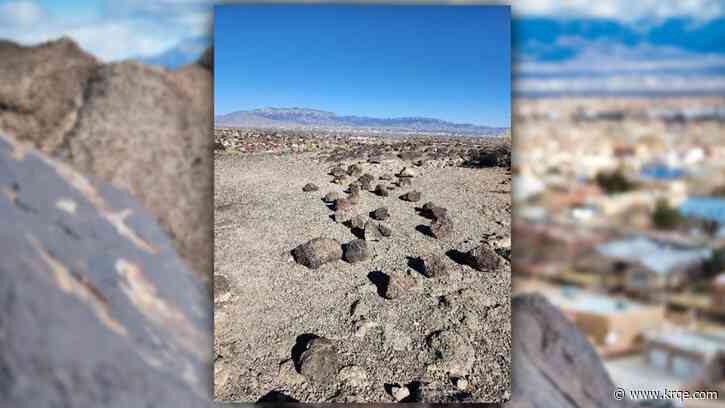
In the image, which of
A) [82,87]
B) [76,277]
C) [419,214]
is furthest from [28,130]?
[419,214]

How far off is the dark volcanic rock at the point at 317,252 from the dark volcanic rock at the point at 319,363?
0.61 meters

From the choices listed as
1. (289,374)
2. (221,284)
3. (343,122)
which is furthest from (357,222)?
(289,374)

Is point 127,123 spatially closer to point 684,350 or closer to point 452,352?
point 452,352

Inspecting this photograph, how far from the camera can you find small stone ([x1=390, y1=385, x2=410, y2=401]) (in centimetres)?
332

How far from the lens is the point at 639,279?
3.12 metres

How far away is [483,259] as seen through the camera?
3.74 m

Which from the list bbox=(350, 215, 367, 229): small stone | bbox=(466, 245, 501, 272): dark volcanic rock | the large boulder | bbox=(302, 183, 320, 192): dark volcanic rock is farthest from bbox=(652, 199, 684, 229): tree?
the large boulder

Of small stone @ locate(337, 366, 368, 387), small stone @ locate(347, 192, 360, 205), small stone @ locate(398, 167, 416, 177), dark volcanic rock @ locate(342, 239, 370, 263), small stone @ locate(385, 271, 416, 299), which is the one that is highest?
small stone @ locate(398, 167, 416, 177)

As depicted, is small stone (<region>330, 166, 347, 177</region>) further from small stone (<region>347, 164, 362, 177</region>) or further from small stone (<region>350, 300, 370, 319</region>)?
small stone (<region>350, 300, 370, 319</region>)

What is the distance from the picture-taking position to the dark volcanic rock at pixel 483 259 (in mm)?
3715

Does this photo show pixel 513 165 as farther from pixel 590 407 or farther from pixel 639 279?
pixel 590 407

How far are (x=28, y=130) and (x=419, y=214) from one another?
2707 millimetres

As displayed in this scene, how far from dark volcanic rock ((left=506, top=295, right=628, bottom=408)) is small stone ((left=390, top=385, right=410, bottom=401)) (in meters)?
0.68

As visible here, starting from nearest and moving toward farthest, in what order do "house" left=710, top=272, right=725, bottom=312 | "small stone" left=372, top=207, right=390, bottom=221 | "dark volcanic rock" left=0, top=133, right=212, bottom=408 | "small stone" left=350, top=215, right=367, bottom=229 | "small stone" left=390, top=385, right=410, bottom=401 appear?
"dark volcanic rock" left=0, top=133, right=212, bottom=408, "house" left=710, top=272, right=725, bottom=312, "small stone" left=390, top=385, right=410, bottom=401, "small stone" left=350, top=215, right=367, bottom=229, "small stone" left=372, top=207, right=390, bottom=221
